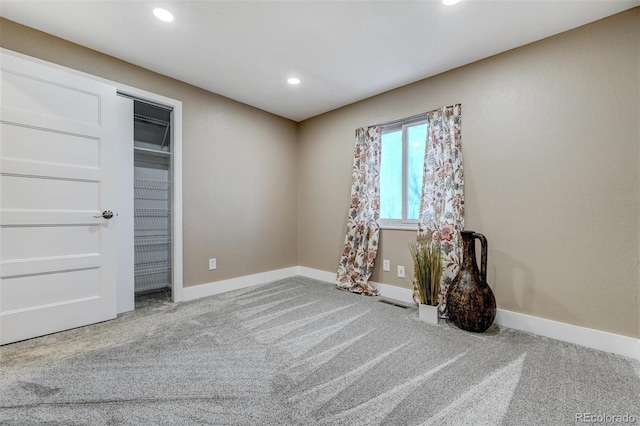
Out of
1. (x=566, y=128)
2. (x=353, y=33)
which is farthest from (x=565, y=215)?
(x=353, y=33)

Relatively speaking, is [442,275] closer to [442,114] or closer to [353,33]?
[442,114]

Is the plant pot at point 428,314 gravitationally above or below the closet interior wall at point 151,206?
below

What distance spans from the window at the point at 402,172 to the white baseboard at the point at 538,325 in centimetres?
78

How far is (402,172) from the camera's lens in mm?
3049

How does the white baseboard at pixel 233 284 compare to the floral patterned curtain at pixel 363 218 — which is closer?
the white baseboard at pixel 233 284

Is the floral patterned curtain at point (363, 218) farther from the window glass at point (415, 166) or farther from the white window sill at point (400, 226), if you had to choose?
the window glass at point (415, 166)

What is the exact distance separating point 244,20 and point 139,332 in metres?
2.46

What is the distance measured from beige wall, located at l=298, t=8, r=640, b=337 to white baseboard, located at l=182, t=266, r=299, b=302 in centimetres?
242

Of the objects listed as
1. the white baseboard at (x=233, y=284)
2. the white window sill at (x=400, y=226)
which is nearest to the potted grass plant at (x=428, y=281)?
the white window sill at (x=400, y=226)

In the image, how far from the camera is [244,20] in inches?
76.5

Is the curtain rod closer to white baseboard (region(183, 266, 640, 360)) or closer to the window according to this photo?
the window

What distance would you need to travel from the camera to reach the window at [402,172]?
9.60 feet

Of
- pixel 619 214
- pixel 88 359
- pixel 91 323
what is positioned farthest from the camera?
pixel 91 323

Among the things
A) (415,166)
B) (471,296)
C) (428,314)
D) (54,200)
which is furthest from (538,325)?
(54,200)
